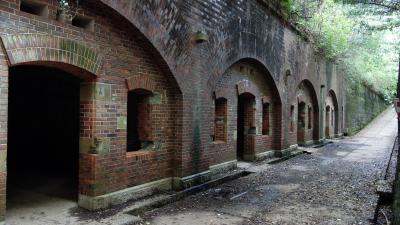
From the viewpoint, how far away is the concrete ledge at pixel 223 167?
31.9ft

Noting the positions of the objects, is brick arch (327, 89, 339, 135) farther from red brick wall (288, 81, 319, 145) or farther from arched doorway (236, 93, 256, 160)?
arched doorway (236, 93, 256, 160)

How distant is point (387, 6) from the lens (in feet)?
30.4

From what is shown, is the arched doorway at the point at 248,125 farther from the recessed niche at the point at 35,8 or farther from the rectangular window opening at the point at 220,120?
the recessed niche at the point at 35,8

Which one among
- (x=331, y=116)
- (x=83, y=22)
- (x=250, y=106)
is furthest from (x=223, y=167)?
(x=331, y=116)

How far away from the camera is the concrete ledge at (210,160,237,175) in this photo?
9719 mm

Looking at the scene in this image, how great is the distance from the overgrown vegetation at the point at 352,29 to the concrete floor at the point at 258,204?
4269 millimetres

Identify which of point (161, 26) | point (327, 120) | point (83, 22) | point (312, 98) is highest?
point (161, 26)

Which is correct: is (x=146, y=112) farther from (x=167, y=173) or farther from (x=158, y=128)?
(x=167, y=173)

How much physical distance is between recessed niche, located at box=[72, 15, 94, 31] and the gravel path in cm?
323

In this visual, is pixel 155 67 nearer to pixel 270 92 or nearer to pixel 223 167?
pixel 223 167

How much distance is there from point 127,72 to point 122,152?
55.9 inches

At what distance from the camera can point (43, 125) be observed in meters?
9.46

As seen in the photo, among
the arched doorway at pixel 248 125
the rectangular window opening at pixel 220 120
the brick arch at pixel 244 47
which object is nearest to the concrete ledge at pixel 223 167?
the rectangular window opening at pixel 220 120

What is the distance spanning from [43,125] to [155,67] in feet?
12.5
